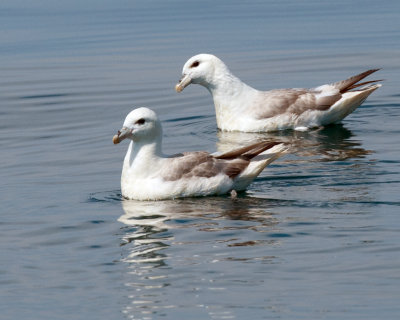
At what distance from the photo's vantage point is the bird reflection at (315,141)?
16031 mm

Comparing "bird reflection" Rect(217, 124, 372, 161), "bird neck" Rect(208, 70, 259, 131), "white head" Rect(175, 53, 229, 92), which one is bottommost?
"bird reflection" Rect(217, 124, 372, 161)

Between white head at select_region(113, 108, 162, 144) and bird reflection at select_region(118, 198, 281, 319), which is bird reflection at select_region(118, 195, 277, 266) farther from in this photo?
white head at select_region(113, 108, 162, 144)

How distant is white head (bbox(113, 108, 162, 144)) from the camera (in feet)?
44.7

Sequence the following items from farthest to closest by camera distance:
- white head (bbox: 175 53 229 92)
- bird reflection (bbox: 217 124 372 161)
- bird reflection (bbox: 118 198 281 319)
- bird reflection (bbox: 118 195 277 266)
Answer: white head (bbox: 175 53 229 92) < bird reflection (bbox: 217 124 372 161) < bird reflection (bbox: 118 195 277 266) < bird reflection (bbox: 118 198 281 319)

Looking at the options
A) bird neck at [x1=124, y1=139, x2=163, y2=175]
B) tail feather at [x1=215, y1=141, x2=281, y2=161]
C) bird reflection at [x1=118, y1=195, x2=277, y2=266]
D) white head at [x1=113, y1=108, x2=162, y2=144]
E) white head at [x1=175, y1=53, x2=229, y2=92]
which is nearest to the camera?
bird reflection at [x1=118, y1=195, x2=277, y2=266]

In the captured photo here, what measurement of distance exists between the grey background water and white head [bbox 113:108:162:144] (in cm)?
87

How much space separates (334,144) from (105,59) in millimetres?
10894

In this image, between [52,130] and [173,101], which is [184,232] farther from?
[173,101]

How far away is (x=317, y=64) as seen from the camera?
24328 millimetres

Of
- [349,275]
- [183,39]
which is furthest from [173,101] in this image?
[349,275]

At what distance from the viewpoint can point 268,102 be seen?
59.9ft

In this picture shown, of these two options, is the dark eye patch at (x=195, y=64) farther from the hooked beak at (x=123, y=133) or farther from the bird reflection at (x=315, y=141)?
the hooked beak at (x=123, y=133)

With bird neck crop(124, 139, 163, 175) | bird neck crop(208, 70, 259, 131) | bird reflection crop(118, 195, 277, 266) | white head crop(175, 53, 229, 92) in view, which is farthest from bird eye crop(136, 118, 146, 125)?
bird neck crop(208, 70, 259, 131)

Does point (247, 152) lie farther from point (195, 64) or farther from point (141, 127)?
point (195, 64)
